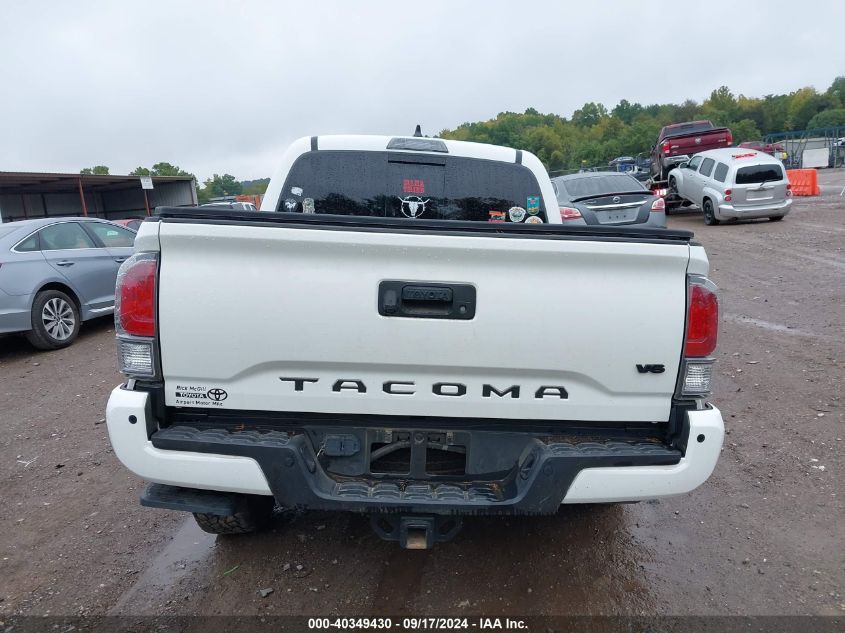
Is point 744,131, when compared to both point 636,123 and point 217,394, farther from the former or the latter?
point 217,394

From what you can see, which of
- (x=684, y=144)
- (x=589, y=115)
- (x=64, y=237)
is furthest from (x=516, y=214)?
(x=589, y=115)

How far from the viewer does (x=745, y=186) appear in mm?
14234

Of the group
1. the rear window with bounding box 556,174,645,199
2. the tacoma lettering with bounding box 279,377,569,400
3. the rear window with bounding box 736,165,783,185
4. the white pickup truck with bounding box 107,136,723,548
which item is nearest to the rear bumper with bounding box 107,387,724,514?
the white pickup truck with bounding box 107,136,723,548

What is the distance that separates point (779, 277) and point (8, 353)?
36.8 ft

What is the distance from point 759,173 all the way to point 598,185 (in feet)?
17.6

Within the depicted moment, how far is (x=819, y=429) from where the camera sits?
4.52m

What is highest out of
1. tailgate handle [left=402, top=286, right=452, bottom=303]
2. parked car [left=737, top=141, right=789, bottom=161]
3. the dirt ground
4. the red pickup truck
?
parked car [left=737, top=141, right=789, bottom=161]

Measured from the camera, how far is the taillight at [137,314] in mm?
2336

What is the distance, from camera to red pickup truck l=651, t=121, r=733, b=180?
1920cm

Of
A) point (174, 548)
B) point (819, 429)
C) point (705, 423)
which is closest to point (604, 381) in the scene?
point (705, 423)

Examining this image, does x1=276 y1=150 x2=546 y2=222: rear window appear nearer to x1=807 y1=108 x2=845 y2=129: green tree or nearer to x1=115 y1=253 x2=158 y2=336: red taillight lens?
x1=115 y1=253 x2=158 y2=336: red taillight lens

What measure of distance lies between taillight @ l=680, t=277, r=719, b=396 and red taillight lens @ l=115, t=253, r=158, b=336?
6.98 feet

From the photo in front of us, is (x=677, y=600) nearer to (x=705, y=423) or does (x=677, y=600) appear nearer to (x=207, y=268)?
(x=705, y=423)

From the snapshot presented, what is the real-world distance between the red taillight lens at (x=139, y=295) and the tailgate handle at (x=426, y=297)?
2.95 feet
